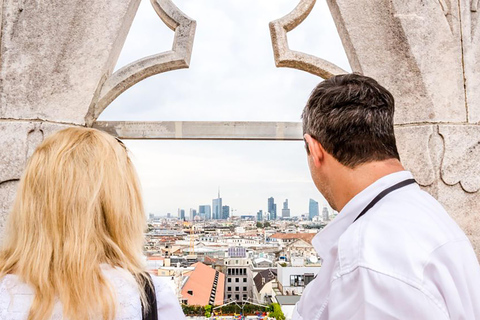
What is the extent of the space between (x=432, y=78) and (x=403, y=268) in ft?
5.43

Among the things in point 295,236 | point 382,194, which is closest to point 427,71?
point 295,236

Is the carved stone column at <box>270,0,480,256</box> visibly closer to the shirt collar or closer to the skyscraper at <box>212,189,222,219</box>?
the shirt collar

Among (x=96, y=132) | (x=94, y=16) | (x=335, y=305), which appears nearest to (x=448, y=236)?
(x=335, y=305)

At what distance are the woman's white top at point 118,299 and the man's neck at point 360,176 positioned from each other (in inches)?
15.2

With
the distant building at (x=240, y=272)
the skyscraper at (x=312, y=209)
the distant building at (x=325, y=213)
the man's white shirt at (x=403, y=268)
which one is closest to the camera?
the man's white shirt at (x=403, y=268)

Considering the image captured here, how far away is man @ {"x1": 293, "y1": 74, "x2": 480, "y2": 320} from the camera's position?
0.62 meters

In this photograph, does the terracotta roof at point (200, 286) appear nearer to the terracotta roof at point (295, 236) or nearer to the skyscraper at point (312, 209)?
the terracotta roof at point (295, 236)

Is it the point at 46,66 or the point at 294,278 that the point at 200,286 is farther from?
the point at 46,66

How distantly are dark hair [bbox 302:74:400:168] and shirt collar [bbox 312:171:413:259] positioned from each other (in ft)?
0.18

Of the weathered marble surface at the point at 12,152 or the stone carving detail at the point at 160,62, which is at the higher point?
the stone carving detail at the point at 160,62

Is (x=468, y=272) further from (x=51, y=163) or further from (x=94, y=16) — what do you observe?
(x=94, y=16)

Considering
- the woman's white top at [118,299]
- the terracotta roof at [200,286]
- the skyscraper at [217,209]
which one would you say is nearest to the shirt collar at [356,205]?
the woman's white top at [118,299]

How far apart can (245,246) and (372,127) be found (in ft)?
8.59

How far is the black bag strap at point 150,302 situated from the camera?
725 millimetres
